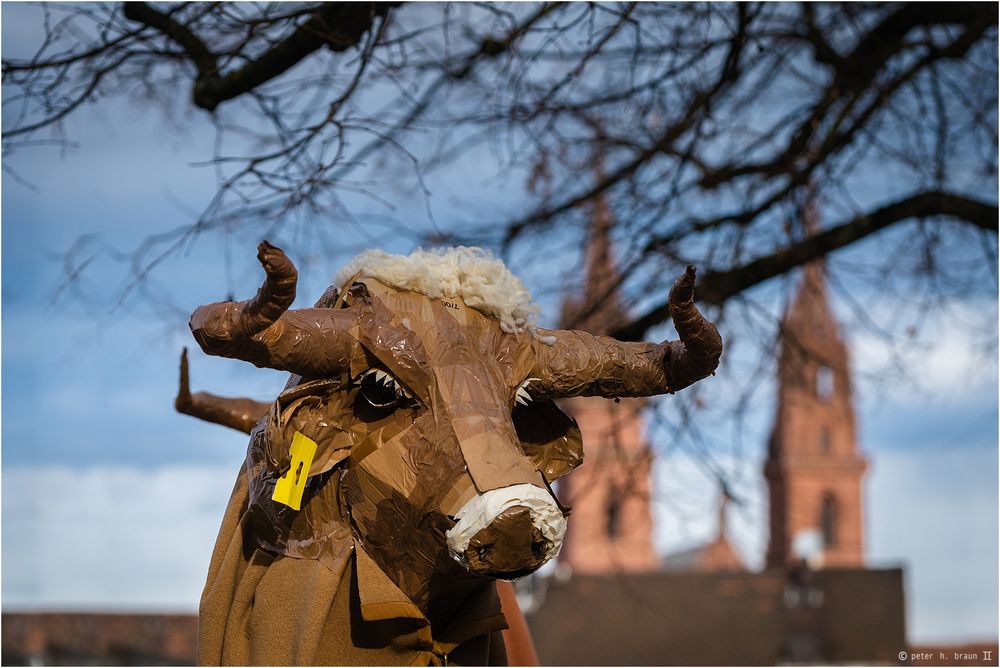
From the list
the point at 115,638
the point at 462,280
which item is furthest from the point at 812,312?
the point at 115,638

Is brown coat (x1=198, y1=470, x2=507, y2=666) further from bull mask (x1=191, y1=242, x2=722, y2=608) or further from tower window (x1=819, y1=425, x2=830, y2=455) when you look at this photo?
tower window (x1=819, y1=425, x2=830, y2=455)

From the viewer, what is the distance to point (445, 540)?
3.32 meters

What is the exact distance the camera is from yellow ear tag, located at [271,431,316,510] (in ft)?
11.4

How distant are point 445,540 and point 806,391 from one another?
5363 mm

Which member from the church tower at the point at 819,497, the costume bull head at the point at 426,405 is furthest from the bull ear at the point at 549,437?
the church tower at the point at 819,497

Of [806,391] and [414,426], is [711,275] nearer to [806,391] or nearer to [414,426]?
[806,391]

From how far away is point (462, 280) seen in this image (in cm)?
374

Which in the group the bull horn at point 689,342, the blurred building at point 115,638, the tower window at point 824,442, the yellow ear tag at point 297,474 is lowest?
the blurred building at point 115,638

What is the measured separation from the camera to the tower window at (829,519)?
5872cm

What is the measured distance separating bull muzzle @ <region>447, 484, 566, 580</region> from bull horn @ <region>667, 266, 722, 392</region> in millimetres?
667

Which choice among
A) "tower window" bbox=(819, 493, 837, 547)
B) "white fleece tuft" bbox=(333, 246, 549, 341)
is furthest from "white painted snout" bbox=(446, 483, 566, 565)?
"tower window" bbox=(819, 493, 837, 547)

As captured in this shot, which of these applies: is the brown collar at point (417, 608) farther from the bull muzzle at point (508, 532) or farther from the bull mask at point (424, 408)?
the bull muzzle at point (508, 532)

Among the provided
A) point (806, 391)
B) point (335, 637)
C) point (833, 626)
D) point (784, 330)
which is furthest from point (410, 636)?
point (833, 626)

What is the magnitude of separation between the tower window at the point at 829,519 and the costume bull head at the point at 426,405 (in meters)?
56.9
